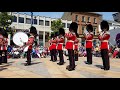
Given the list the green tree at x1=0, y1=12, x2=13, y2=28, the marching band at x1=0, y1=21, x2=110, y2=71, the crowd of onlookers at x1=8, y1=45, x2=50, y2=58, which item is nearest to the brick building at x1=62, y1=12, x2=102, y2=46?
the green tree at x1=0, y1=12, x2=13, y2=28

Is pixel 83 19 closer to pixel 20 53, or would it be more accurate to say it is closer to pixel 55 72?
pixel 20 53

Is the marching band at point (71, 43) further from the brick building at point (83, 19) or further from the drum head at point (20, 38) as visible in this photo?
the brick building at point (83, 19)

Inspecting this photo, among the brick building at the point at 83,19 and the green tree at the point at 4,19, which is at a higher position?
the brick building at the point at 83,19

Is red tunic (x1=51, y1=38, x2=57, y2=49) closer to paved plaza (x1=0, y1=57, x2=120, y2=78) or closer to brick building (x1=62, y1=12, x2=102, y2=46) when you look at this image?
paved plaza (x1=0, y1=57, x2=120, y2=78)

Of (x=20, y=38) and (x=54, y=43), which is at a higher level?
(x=20, y=38)

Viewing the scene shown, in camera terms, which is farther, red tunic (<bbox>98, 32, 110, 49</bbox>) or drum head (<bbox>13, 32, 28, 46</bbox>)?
drum head (<bbox>13, 32, 28, 46</bbox>)

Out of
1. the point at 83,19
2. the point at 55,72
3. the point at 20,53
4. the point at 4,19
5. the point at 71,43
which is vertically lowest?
the point at 55,72

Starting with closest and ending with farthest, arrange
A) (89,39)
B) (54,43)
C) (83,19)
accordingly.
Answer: (89,39) < (54,43) < (83,19)

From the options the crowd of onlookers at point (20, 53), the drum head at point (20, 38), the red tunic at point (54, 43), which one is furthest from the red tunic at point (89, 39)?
the crowd of onlookers at point (20, 53)

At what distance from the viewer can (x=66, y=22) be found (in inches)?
2295

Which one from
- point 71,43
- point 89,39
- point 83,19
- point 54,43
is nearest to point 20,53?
point 54,43

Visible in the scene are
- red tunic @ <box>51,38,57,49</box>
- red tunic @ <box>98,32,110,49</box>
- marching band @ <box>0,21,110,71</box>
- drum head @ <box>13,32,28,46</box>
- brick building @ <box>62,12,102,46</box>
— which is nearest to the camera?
marching band @ <box>0,21,110,71</box>
